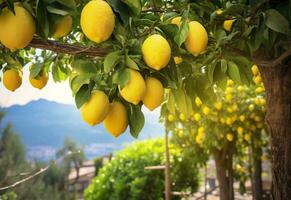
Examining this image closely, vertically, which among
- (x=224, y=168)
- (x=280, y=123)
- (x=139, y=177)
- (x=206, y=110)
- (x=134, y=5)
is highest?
(x=134, y=5)

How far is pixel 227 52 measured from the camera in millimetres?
969

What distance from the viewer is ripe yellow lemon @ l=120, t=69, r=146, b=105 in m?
0.73

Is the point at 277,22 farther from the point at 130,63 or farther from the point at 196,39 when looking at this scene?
the point at 130,63

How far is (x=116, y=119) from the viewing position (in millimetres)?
817

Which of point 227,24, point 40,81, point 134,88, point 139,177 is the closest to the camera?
point 134,88

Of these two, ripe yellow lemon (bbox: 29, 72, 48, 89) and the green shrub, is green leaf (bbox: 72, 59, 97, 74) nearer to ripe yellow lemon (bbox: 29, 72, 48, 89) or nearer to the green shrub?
ripe yellow lemon (bbox: 29, 72, 48, 89)

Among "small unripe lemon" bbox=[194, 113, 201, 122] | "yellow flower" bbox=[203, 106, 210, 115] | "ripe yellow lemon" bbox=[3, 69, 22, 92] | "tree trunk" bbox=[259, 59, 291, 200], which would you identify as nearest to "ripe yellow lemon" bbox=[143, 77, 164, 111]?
"ripe yellow lemon" bbox=[3, 69, 22, 92]

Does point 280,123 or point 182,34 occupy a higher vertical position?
point 182,34

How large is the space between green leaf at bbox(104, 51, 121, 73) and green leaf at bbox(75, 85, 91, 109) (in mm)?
75

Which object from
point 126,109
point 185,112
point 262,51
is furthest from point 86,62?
point 262,51

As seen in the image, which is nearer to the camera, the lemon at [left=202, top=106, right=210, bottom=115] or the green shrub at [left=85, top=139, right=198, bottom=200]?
the lemon at [left=202, top=106, right=210, bottom=115]

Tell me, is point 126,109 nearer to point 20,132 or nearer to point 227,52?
point 227,52

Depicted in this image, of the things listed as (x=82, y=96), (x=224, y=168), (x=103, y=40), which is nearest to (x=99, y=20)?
(x=103, y=40)

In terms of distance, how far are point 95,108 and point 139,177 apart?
3.32 m
